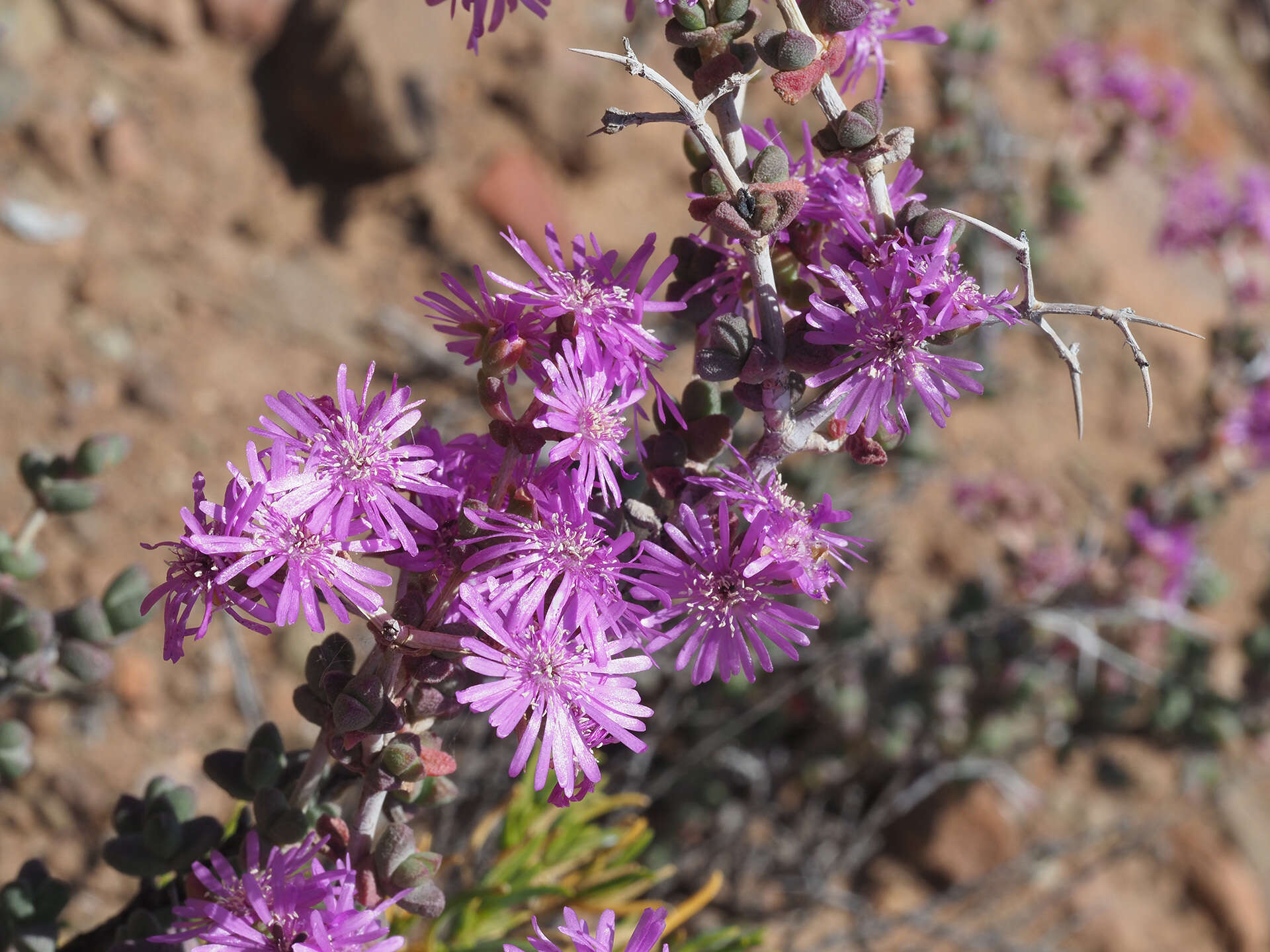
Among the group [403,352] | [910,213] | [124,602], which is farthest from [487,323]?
[403,352]

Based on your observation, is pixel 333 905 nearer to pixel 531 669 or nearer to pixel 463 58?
pixel 531 669

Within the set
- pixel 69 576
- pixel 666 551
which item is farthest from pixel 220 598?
pixel 69 576

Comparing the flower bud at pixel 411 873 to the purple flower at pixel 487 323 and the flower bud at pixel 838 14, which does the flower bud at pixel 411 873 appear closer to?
the purple flower at pixel 487 323

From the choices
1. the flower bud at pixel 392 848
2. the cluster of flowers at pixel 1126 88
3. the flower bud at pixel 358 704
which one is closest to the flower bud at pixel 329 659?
the flower bud at pixel 358 704

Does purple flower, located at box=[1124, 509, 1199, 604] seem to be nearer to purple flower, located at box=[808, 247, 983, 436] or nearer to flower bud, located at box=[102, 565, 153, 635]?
purple flower, located at box=[808, 247, 983, 436]

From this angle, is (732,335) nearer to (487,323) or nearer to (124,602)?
(487,323)

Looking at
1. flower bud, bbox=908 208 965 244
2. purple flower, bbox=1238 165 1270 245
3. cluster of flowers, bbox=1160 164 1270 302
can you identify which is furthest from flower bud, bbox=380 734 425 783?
purple flower, bbox=1238 165 1270 245
